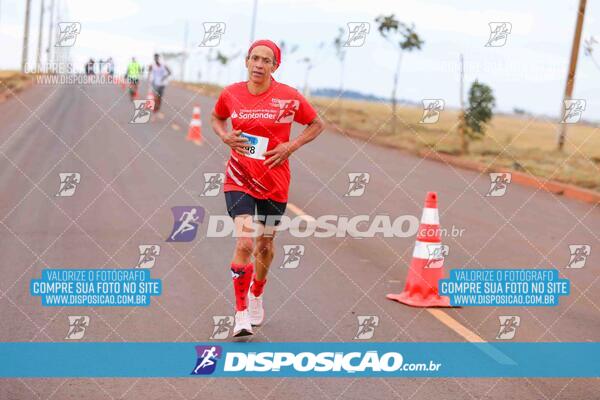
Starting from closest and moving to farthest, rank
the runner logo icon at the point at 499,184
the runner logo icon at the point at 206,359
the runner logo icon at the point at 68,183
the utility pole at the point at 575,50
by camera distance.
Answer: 1. the runner logo icon at the point at 206,359
2. the runner logo icon at the point at 68,183
3. the runner logo icon at the point at 499,184
4. the utility pole at the point at 575,50

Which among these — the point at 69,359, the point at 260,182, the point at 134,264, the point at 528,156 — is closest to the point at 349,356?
the point at 260,182

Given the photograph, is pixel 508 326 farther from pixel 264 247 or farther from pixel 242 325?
pixel 242 325

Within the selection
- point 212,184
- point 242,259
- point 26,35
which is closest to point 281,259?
point 242,259

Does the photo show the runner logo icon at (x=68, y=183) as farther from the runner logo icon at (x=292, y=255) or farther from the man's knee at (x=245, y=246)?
the man's knee at (x=245, y=246)

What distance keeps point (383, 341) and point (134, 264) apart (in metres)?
3.42

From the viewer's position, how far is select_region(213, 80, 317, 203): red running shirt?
682cm

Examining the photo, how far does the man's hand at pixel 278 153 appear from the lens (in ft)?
22.4

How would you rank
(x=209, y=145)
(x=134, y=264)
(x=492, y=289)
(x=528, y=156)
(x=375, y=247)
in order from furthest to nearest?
(x=528, y=156) < (x=209, y=145) < (x=375, y=247) < (x=134, y=264) < (x=492, y=289)

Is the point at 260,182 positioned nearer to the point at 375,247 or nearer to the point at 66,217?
the point at 375,247

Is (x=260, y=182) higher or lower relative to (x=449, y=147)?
higher

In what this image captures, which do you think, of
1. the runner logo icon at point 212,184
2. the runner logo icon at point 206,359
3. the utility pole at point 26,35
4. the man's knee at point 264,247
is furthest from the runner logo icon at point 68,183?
the utility pole at point 26,35

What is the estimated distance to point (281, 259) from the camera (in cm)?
1044

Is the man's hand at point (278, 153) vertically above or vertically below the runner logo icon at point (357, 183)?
above

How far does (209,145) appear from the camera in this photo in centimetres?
2458
